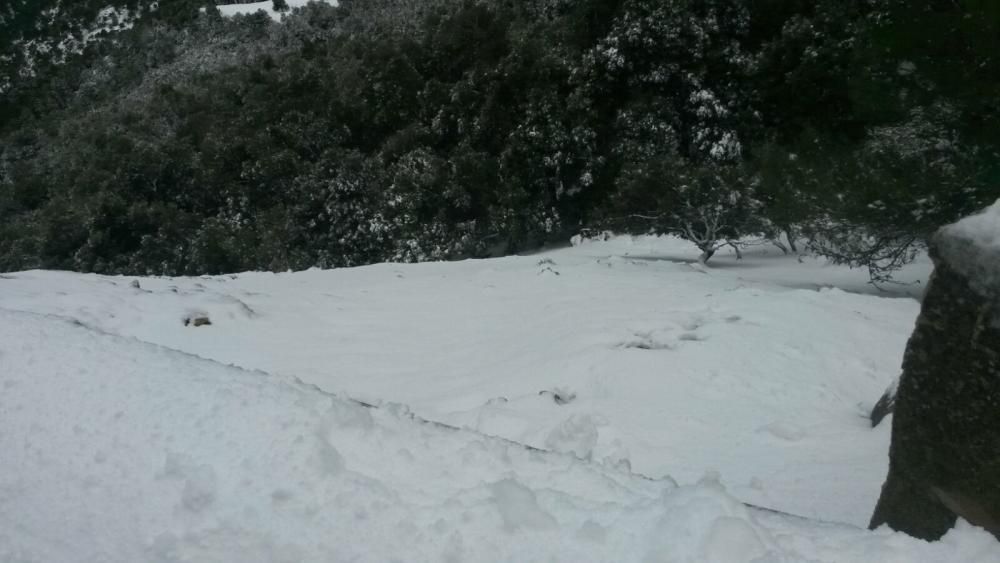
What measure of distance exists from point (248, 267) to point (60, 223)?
574 centimetres

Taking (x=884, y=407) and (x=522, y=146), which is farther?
(x=522, y=146)

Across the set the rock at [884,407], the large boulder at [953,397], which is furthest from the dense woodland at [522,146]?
the large boulder at [953,397]

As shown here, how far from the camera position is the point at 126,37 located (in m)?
32.9

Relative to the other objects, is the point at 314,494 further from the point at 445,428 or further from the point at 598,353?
the point at 598,353

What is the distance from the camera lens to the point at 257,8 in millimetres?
31391

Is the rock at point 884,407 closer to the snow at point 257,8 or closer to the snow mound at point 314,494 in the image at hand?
the snow mound at point 314,494

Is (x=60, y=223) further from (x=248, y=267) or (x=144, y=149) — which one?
(x=248, y=267)

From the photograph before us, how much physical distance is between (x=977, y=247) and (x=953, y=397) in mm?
370

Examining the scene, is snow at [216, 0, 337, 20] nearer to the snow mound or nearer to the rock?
the rock

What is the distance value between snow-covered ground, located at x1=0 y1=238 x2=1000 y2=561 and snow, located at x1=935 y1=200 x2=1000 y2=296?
58cm

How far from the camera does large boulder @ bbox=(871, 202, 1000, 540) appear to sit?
65.1 inches

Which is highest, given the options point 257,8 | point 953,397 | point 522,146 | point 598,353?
point 257,8

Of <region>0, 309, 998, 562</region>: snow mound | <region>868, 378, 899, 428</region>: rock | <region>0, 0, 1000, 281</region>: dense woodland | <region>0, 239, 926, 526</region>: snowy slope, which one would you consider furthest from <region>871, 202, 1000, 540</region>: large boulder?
<region>0, 0, 1000, 281</region>: dense woodland

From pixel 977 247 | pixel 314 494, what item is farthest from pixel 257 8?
pixel 977 247
